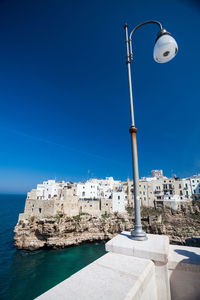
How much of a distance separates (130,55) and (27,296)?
24199 millimetres

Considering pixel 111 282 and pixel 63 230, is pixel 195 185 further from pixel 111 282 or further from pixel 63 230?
pixel 111 282

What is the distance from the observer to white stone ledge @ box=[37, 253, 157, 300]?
145 centimetres

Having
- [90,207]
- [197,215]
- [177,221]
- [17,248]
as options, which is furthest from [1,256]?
[197,215]

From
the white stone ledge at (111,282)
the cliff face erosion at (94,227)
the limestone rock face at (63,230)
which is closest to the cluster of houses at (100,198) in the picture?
the cliff face erosion at (94,227)

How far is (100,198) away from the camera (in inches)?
1583

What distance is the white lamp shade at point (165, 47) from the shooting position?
3.49 metres

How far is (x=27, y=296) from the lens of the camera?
15.7 meters

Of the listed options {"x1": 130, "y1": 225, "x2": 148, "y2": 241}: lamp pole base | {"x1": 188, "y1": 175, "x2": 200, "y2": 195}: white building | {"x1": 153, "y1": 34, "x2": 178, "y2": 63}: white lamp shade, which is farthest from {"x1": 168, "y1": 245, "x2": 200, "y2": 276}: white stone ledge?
{"x1": 188, "y1": 175, "x2": 200, "y2": 195}: white building

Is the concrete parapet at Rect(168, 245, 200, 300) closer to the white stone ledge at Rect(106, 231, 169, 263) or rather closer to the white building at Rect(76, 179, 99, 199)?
the white stone ledge at Rect(106, 231, 169, 263)

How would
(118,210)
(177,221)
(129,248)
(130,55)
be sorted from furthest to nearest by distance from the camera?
(118,210) → (177,221) → (130,55) → (129,248)

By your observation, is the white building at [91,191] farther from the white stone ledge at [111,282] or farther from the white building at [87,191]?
the white stone ledge at [111,282]

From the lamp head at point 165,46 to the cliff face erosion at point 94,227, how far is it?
99.5ft

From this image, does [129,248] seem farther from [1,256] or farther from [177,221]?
[177,221]

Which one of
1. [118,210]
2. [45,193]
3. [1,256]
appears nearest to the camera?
[1,256]
